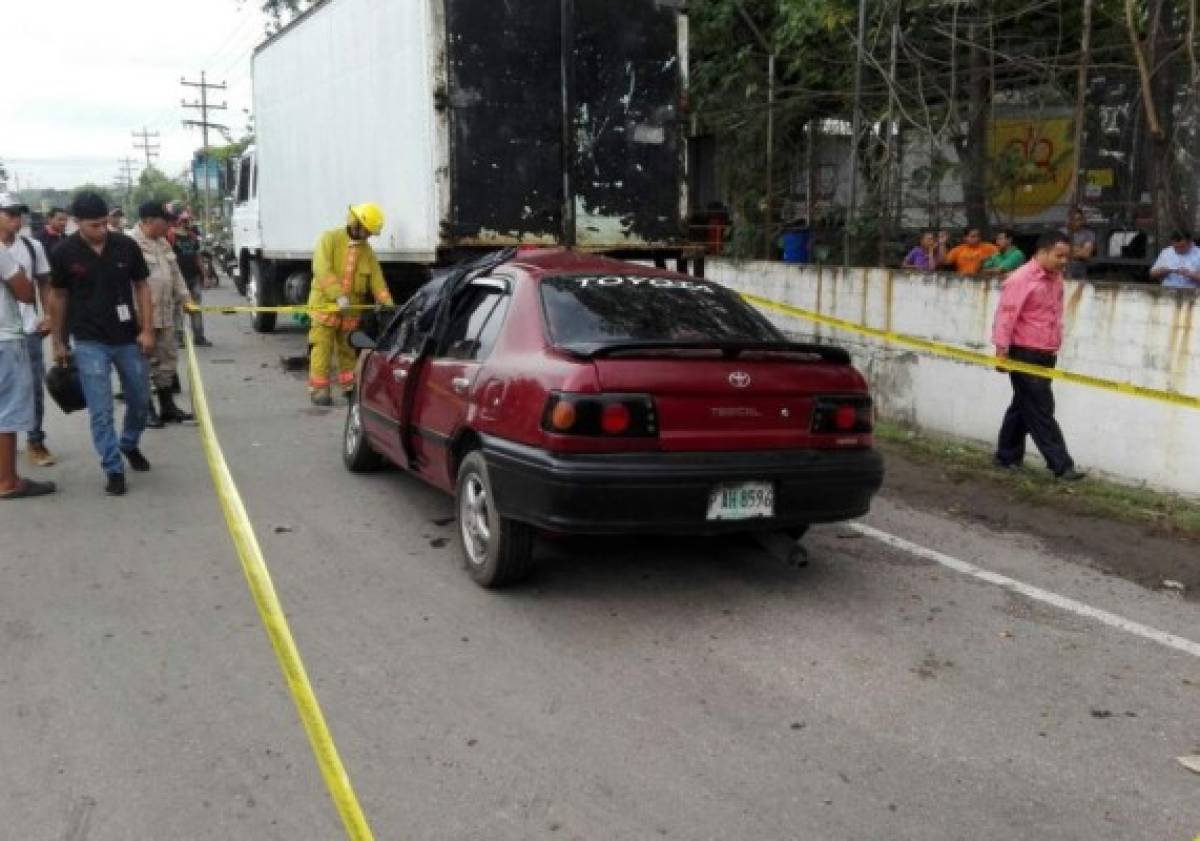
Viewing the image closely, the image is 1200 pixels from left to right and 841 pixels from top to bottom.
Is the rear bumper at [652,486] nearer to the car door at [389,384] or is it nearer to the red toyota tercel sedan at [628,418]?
the red toyota tercel sedan at [628,418]

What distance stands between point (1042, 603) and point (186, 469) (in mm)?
5566

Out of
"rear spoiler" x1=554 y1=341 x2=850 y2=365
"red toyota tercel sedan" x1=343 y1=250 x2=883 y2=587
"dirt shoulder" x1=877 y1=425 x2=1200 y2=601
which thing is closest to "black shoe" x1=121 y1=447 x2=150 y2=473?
"red toyota tercel sedan" x1=343 y1=250 x2=883 y2=587

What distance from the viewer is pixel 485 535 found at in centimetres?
480

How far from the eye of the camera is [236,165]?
17.4 m

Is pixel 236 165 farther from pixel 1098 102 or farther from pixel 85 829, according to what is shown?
pixel 85 829

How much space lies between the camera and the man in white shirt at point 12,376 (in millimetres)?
6242

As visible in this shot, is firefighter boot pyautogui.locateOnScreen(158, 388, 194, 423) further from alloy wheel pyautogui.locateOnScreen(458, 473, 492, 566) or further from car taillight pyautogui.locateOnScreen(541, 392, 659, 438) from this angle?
car taillight pyautogui.locateOnScreen(541, 392, 659, 438)

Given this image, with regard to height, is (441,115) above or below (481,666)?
above

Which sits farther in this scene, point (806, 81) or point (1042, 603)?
point (806, 81)

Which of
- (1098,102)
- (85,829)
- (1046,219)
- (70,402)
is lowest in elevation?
(85,829)

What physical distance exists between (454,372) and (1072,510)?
393 cm

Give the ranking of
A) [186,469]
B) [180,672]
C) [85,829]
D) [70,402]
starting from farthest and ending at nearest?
[186,469]
[70,402]
[180,672]
[85,829]

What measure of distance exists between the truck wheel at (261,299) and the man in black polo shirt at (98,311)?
911 cm

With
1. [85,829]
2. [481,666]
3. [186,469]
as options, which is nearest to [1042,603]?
[481,666]
